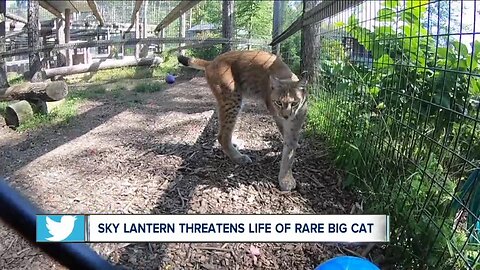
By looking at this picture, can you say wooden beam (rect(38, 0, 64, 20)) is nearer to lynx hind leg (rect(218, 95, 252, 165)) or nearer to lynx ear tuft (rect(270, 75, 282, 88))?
lynx hind leg (rect(218, 95, 252, 165))

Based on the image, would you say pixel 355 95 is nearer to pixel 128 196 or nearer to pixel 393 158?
pixel 393 158

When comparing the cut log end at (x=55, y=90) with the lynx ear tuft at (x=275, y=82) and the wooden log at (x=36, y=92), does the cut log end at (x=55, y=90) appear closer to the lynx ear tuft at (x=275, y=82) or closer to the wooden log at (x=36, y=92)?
the wooden log at (x=36, y=92)

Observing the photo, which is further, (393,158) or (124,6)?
(124,6)

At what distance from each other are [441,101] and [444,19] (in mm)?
424

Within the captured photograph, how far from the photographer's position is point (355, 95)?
11.6 feet

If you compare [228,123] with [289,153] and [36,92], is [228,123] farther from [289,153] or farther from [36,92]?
[36,92]

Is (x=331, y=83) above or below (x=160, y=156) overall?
above

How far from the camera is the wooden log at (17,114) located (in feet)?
17.8

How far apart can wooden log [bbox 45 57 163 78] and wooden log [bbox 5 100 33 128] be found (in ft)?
14.0

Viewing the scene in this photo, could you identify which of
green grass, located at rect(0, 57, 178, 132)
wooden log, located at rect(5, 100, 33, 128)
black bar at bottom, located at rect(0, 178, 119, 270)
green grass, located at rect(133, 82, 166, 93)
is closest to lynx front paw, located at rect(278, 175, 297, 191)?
black bar at bottom, located at rect(0, 178, 119, 270)

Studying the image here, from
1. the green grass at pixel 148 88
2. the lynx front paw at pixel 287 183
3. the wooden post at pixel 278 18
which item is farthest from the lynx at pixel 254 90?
the wooden post at pixel 278 18

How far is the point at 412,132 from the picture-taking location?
2.55m

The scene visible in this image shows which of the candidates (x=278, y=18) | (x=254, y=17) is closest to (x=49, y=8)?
(x=254, y=17)

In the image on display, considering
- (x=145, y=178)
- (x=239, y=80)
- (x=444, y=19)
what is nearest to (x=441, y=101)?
(x=444, y=19)
